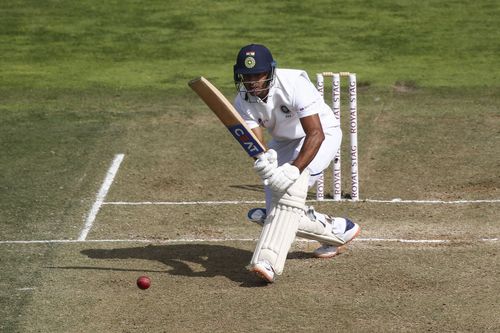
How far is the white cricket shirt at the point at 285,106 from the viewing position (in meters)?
10.1

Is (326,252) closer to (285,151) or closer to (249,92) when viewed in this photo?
(285,151)

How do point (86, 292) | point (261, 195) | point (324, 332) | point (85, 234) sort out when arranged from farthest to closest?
point (261, 195) < point (85, 234) < point (86, 292) < point (324, 332)

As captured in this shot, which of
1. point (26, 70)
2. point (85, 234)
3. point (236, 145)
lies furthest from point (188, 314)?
point (26, 70)

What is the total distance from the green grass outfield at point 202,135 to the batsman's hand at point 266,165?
3.60 feet

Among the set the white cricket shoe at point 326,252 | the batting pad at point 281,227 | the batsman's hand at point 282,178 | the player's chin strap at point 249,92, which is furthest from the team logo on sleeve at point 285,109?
the white cricket shoe at point 326,252

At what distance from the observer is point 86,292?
9.87m

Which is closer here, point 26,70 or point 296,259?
point 296,259

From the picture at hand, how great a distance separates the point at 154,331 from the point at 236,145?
626 centimetres

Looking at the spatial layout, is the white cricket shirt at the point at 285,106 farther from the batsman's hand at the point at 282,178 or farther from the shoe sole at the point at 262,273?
the shoe sole at the point at 262,273

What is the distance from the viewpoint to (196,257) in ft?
35.4

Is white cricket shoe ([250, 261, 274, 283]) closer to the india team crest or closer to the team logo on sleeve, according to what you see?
the team logo on sleeve

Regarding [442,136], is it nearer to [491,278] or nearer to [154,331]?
[491,278]

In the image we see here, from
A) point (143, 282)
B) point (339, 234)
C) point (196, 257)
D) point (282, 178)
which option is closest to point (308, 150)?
point (282, 178)

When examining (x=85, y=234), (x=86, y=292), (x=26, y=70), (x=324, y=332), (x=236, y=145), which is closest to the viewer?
(x=324, y=332)
